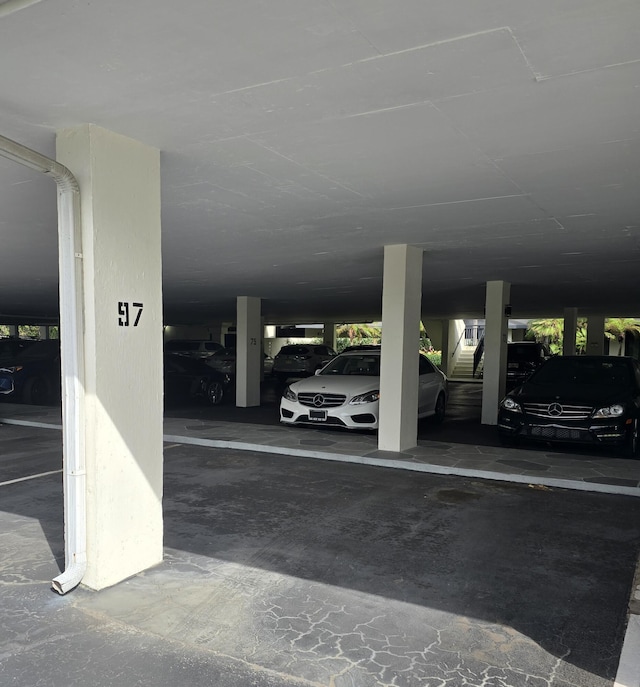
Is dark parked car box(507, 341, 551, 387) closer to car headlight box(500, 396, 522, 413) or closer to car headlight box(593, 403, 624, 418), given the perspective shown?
car headlight box(500, 396, 522, 413)

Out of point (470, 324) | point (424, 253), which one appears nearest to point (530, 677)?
point (424, 253)

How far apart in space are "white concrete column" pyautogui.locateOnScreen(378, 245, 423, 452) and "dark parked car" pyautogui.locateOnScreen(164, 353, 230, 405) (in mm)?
7557

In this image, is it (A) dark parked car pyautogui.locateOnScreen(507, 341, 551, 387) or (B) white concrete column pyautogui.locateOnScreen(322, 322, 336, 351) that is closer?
(A) dark parked car pyautogui.locateOnScreen(507, 341, 551, 387)

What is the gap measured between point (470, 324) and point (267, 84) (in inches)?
1506

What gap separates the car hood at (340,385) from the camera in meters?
9.12

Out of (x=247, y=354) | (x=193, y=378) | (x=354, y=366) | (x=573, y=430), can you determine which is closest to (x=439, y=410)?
(x=354, y=366)

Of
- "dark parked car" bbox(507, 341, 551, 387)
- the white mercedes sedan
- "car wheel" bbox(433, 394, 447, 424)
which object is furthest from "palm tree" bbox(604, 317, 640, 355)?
the white mercedes sedan

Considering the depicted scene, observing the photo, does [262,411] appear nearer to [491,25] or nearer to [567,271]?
[567,271]

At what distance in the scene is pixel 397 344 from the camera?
7.79 m

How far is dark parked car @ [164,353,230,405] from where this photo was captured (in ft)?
47.1

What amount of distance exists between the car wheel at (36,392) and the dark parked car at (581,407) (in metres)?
11.6

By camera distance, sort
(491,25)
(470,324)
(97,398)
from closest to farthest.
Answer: (491,25)
(97,398)
(470,324)

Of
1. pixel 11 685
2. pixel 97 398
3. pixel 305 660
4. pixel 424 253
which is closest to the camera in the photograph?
pixel 11 685

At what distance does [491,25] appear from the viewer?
2311 millimetres
